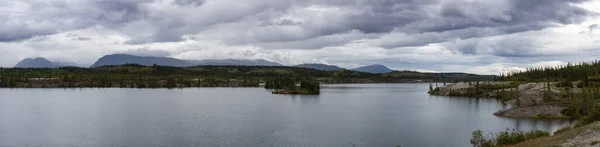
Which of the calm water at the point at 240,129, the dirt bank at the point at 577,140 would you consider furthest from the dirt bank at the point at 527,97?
the dirt bank at the point at 577,140

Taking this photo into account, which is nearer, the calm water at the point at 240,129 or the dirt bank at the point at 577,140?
the dirt bank at the point at 577,140

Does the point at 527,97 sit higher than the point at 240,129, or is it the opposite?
the point at 527,97

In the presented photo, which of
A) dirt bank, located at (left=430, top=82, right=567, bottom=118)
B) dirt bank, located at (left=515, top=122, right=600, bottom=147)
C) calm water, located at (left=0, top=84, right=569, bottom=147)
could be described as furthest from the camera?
dirt bank, located at (left=430, top=82, right=567, bottom=118)

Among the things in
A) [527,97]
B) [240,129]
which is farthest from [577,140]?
[527,97]

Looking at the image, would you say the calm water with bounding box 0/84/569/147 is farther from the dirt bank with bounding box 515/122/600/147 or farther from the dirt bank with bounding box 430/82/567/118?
the dirt bank with bounding box 515/122/600/147

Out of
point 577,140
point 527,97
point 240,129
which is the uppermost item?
point 527,97

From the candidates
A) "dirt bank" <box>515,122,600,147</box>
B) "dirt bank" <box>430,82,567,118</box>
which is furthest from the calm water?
"dirt bank" <box>515,122,600,147</box>

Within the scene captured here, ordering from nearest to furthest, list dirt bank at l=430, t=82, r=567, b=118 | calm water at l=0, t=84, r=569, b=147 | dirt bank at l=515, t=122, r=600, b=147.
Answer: dirt bank at l=515, t=122, r=600, b=147, calm water at l=0, t=84, r=569, b=147, dirt bank at l=430, t=82, r=567, b=118

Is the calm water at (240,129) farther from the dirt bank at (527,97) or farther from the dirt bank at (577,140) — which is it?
the dirt bank at (577,140)

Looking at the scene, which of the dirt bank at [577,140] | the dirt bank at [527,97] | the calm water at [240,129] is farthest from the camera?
the dirt bank at [527,97]

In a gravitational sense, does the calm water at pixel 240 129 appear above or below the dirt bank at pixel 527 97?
below

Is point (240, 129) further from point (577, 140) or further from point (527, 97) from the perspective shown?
point (527, 97)

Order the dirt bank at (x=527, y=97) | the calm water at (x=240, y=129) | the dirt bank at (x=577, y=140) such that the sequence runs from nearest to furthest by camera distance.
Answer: the dirt bank at (x=577, y=140) → the calm water at (x=240, y=129) → the dirt bank at (x=527, y=97)

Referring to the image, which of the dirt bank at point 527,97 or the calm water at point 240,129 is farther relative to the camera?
the dirt bank at point 527,97
